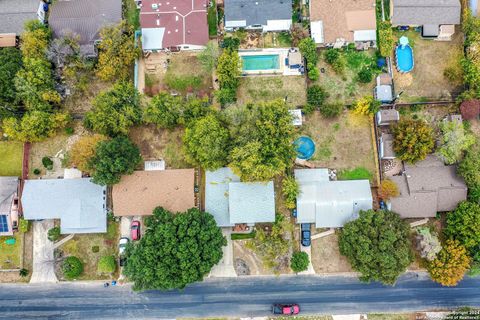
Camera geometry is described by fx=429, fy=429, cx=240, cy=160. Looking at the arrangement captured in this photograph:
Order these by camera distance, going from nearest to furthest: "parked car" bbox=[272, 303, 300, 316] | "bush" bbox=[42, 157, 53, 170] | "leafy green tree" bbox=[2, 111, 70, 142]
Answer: "parked car" bbox=[272, 303, 300, 316]
"leafy green tree" bbox=[2, 111, 70, 142]
"bush" bbox=[42, 157, 53, 170]

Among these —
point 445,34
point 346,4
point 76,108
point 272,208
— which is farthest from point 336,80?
point 76,108

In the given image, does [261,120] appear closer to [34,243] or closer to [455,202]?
[455,202]

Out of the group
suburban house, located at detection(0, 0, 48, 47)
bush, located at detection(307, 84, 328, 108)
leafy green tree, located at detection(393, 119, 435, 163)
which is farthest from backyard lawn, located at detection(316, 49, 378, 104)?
suburban house, located at detection(0, 0, 48, 47)

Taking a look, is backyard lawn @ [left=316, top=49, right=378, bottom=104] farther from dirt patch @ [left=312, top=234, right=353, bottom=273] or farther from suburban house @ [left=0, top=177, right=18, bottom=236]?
suburban house @ [left=0, top=177, right=18, bottom=236]

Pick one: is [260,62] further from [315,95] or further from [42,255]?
[42,255]

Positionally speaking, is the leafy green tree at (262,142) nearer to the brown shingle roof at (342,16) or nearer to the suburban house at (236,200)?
the suburban house at (236,200)

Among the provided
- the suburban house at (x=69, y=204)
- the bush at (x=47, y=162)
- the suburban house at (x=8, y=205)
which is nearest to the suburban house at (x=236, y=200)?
the suburban house at (x=69, y=204)
